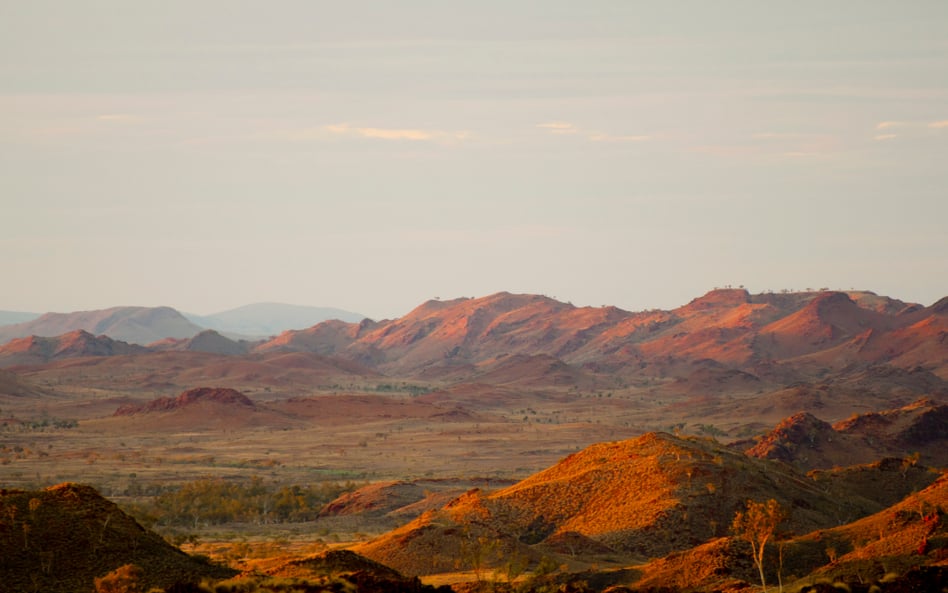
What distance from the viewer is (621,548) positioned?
32125mm

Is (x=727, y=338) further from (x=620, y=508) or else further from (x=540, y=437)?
(x=620, y=508)

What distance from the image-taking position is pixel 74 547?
2061cm

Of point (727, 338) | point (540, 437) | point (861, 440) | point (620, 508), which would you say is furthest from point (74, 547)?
point (727, 338)

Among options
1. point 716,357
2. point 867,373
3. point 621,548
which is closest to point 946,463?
point 621,548

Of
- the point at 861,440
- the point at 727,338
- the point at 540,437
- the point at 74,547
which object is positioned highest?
the point at 727,338

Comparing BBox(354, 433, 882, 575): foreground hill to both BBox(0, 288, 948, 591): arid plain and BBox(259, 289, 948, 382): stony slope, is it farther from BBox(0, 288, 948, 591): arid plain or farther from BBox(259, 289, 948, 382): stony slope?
BBox(259, 289, 948, 382): stony slope

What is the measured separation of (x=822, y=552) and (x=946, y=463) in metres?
33.6

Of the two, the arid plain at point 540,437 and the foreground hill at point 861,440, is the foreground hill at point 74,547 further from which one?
the foreground hill at point 861,440

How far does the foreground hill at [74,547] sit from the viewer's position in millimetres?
19562

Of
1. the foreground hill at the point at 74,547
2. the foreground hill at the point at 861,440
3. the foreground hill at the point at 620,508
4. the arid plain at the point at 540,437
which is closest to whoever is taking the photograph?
the foreground hill at the point at 74,547

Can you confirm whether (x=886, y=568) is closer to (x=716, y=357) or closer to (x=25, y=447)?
(x=25, y=447)

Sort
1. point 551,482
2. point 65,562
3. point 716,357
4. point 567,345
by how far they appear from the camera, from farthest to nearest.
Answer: point 567,345
point 716,357
point 551,482
point 65,562

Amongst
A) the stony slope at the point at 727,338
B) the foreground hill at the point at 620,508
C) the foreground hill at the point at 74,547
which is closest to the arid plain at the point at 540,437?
the foreground hill at the point at 620,508

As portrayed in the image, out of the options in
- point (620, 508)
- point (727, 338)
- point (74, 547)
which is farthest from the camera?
point (727, 338)
